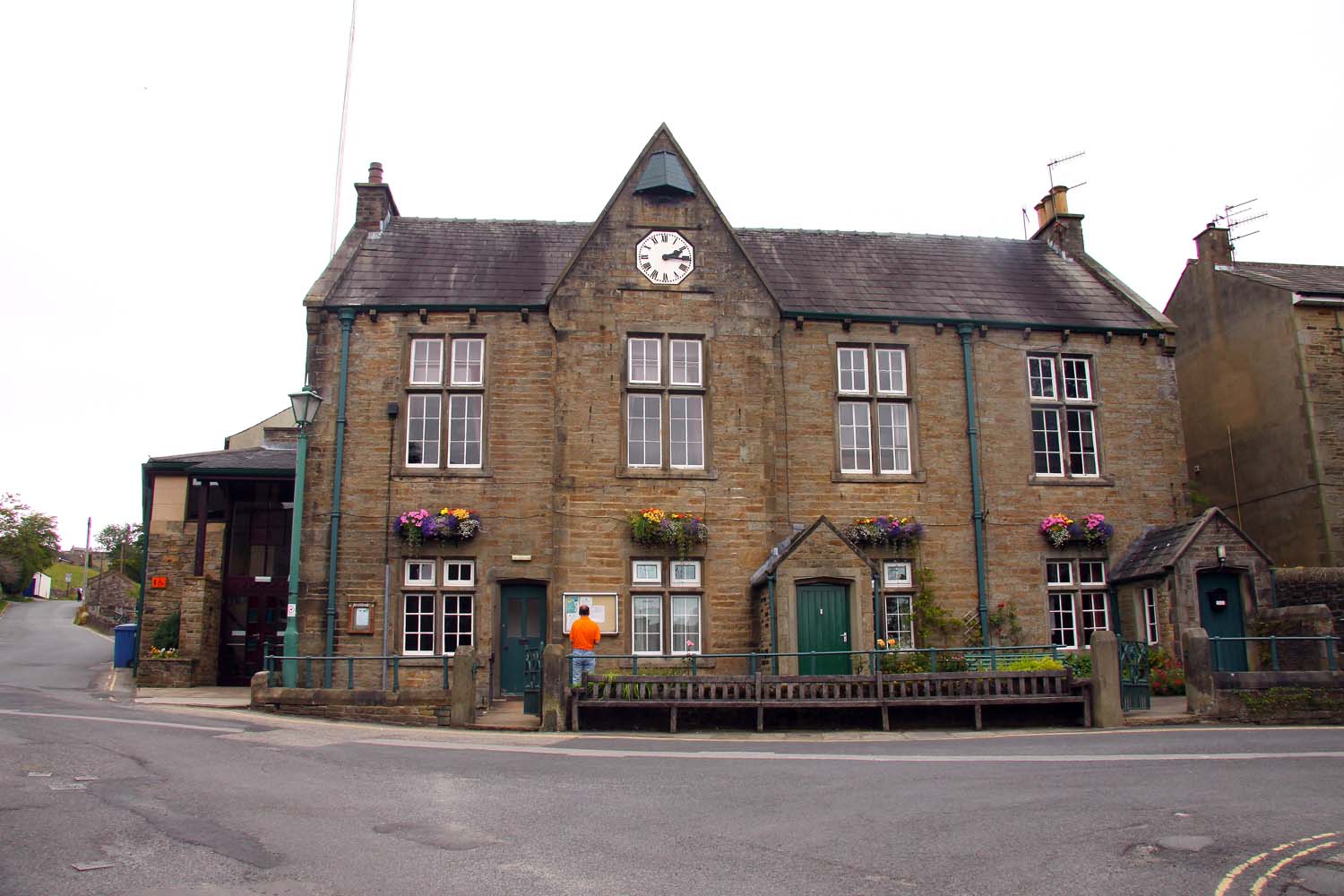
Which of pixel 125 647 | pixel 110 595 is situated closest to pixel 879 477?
pixel 125 647

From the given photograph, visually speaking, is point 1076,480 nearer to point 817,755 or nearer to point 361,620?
point 817,755

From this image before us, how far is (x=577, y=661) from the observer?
16219 mm

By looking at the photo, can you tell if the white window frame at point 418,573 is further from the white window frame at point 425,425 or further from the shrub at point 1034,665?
the shrub at point 1034,665

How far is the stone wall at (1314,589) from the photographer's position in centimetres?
2030

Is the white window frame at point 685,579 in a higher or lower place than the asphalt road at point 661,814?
higher

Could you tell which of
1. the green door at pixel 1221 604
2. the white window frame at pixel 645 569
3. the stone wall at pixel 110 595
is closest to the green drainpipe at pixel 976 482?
the green door at pixel 1221 604

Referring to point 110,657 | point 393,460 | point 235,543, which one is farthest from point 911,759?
point 110,657

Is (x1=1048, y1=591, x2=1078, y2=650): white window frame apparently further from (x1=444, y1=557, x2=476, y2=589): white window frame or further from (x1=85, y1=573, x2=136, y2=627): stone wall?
(x1=85, y1=573, x2=136, y2=627): stone wall

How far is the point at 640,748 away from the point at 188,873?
722 cm

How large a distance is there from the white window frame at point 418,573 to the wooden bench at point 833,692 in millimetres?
5791

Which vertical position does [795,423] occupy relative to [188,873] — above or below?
above

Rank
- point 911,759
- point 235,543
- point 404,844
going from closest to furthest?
1. point 404,844
2. point 911,759
3. point 235,543

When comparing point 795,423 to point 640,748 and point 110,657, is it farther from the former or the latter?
point 110,657

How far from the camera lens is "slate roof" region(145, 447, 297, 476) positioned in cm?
2483
